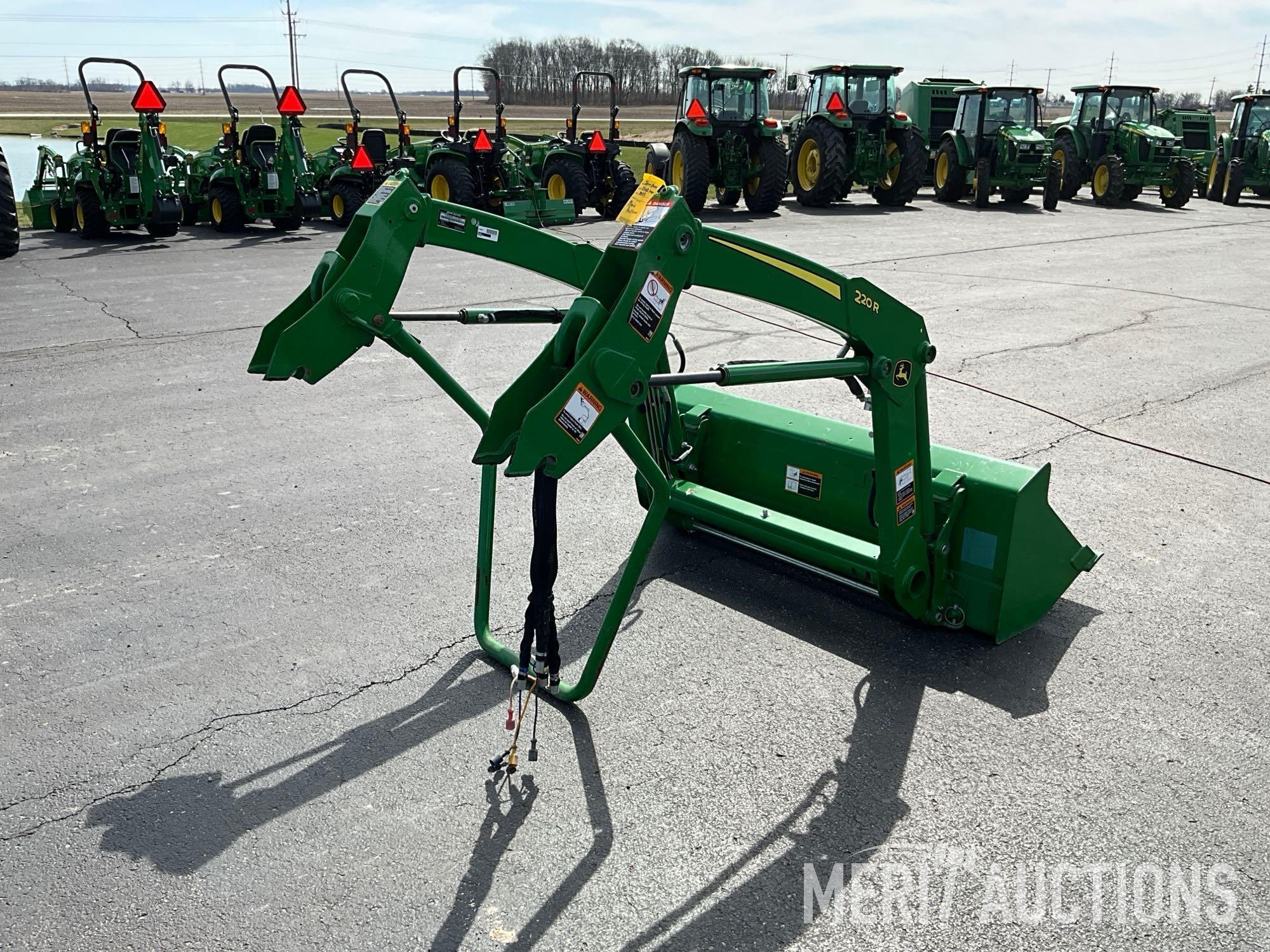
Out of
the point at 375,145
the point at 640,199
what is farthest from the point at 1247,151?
the point at 640,199

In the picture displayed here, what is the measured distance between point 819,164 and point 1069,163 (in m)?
6.57

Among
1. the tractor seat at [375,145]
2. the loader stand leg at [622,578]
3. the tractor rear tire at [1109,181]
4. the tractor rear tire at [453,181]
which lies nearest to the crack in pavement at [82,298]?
the tractor seat at [375,145]

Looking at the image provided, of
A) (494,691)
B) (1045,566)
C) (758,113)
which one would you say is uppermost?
(758,113)

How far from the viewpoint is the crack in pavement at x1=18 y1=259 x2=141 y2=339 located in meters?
9.36

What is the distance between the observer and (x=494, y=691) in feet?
12.3

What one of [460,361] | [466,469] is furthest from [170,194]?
[466,469]

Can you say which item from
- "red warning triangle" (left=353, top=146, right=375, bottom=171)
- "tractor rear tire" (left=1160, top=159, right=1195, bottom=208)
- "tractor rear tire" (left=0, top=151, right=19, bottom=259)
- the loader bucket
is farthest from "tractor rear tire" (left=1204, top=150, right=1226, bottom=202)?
"tractor rear tire" (left=0, top=151, right=19, bottom=259)

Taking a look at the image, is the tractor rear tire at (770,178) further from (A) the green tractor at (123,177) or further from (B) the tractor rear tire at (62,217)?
(B) the tractor rear tire at (62,217)

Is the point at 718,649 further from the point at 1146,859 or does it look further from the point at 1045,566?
the point at 1146,859

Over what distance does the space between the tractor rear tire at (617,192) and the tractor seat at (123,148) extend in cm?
707

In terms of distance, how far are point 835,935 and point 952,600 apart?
5.78 feet

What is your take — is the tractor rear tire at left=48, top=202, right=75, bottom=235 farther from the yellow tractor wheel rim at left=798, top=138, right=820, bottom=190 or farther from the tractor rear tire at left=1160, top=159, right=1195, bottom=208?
the tractor rear tire at left=1160, top=159, right=1195, bottom=208

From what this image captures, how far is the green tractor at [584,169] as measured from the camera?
680 inches

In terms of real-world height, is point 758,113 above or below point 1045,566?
above
